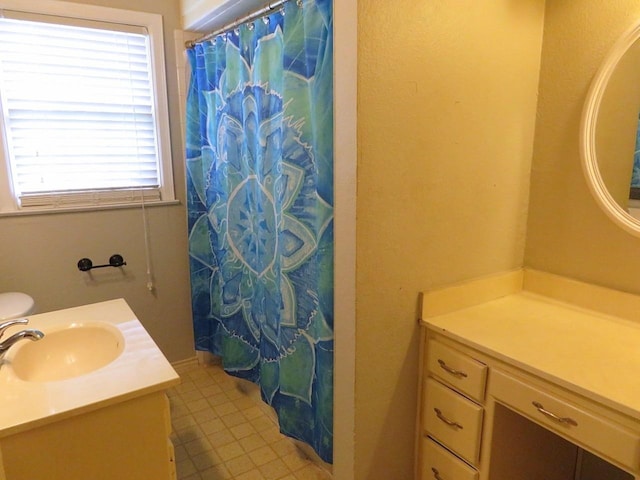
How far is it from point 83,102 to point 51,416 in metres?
1.78

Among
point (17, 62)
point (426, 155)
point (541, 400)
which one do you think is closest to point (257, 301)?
point (426, 155)

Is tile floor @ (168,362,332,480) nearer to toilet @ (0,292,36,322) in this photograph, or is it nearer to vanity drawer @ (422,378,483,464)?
vanity drawer @ (422,378,483,464)

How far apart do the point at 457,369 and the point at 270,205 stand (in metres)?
1.05

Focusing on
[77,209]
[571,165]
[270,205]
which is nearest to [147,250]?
[77,209]

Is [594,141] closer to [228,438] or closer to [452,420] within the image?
[452,420]

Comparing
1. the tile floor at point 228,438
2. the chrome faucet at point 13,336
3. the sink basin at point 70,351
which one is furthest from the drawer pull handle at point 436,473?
the chrome faucet at point 13,336

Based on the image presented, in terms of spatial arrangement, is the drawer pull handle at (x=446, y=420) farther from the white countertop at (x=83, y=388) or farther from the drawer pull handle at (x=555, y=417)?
the white countertop at (x=83, y=388)

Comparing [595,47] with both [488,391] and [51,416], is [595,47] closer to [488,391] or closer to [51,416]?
[488,391]

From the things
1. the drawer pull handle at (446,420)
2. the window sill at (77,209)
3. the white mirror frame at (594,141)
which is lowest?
the drawer pull handle at (446,420)

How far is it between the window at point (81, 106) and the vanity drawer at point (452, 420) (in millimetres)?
1889

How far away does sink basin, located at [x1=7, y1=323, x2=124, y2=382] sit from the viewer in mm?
1381

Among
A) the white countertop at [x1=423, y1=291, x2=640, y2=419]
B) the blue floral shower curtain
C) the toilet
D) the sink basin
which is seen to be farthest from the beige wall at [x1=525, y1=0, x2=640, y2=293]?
the toilet

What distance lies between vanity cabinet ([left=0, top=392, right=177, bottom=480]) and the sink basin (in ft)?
0.97

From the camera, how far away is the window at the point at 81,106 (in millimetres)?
2092
